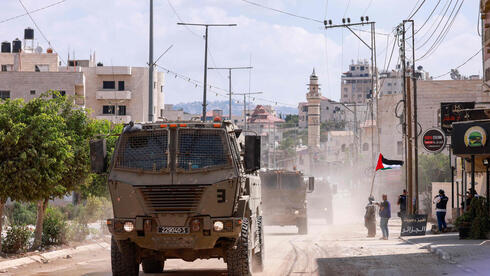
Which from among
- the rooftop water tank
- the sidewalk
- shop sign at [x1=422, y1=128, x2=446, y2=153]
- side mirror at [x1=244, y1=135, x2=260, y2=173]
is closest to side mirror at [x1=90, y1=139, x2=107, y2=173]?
side mirror at [x1=244, y1=135, x2=260, y2=173]

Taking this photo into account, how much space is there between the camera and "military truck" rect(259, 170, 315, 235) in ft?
98.7

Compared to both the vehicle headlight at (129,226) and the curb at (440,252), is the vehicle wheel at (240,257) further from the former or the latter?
the curb at (440,252)

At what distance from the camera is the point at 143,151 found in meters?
12.7

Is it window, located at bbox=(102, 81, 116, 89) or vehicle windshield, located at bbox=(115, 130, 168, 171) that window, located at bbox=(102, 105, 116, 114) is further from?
vehicle windshield, located at bbox=(115, 130, 168, 171)

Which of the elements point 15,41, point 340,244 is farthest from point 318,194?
point 15,41

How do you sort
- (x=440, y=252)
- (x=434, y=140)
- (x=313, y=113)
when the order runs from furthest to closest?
(x=313, y=113) < (x=434, y=140) < (x=440, y=252)

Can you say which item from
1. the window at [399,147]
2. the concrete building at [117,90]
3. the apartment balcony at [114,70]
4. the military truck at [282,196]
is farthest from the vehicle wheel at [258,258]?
the window at [399,147]

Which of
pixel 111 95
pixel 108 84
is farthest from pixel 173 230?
pixel 108 84

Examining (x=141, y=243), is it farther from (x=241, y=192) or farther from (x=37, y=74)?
(x=37, y=74)

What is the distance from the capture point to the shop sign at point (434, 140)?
33.3m

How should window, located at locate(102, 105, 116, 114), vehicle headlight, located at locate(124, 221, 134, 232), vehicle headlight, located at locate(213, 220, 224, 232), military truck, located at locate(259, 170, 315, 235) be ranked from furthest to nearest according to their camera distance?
window, located at locate(102, 105, 116, 114) → military truck, located at locate(259, 170, 315, 235) → vehicle headlight, located at locate(124, 221, 134, 232) → vehicle headlight, located at locate(213, 220, 224, 232)

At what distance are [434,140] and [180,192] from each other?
23163 mm

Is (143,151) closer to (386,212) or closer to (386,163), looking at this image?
(386,212)

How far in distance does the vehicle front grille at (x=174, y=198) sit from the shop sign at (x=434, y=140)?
74.9 ft
